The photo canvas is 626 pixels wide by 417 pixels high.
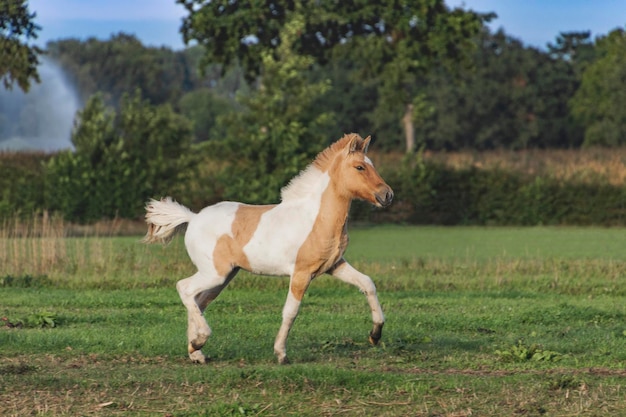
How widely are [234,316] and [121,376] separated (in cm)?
457

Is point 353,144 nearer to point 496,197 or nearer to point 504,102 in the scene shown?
point 496,197

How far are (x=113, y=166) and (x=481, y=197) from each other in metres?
12.5

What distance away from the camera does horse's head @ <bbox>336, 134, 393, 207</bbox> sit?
32.4 feet

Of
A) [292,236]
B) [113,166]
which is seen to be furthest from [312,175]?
[113,166]

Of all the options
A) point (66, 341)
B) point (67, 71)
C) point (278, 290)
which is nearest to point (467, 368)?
point (66, 341)

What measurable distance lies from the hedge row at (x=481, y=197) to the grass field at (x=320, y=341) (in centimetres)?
1653

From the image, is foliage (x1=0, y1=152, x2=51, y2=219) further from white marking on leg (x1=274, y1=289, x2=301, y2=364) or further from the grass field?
white marking on leg (x1=274, y1=289, x2=301, y2=364)

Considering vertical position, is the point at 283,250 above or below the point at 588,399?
above

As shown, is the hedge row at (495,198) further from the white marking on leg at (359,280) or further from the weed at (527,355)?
the white marking on leg at (359,280)

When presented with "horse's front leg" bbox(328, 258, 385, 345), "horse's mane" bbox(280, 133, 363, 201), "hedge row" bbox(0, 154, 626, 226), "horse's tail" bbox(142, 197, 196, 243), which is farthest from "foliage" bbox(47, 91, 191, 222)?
"horse's front leg" bbox(328, 258, 385, 345)

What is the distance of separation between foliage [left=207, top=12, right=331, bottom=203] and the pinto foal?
2400 cm

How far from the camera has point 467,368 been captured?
33.1 feet

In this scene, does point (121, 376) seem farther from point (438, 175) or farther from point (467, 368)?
point (438, 175)

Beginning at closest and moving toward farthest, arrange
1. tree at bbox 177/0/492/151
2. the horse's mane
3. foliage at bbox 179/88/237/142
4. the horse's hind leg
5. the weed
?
1. the horse's hind leg
2. the horse's mane
3. the weed
4. tree at bbox 177/0/492/151
5. foliage at bbox 179/88/237/142
